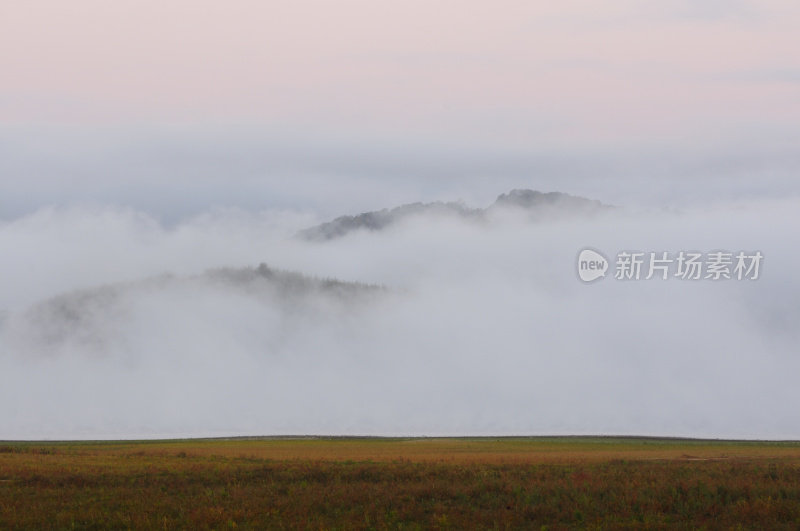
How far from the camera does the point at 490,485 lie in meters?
46.5

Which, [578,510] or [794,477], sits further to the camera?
[794,477]

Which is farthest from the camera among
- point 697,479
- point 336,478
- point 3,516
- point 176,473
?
point 176,473

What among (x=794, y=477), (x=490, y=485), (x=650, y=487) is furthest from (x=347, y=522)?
(x=794, y=477)

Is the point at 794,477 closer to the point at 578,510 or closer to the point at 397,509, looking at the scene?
the point at 578,510

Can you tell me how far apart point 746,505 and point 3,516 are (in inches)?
1154

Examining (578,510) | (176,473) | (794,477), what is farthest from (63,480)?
(794,477)

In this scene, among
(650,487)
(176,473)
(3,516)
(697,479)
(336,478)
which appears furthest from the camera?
(176,473)

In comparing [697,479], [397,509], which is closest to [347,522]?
[397,509]

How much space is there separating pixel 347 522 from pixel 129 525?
8.08 metres

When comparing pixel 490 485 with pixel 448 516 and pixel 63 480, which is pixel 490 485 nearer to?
pixel 448 516

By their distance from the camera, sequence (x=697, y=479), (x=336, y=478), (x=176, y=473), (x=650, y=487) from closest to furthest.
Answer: (x=650, y=487), (x=697, y=479), (x=336, y=478), (x=176, y=473)

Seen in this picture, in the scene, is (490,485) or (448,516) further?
(490,485)

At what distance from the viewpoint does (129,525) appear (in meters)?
36.5

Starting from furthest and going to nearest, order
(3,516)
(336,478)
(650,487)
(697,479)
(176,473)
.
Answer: (176,473) < (336,478) < (697,479) < (650,487) < (3,516)
